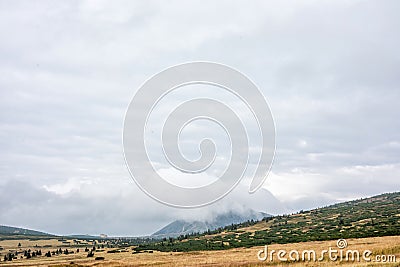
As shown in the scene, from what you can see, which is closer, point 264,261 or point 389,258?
point 389,258

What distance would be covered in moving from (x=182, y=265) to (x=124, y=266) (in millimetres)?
10569

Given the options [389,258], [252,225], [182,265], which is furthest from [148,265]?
[252,225]

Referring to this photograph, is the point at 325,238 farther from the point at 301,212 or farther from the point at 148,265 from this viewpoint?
the point at 301,212

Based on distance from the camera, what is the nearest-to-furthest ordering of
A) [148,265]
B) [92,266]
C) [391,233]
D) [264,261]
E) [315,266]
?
[315,266] < [264,261] < [148,265] < [92,266] < [391,233]

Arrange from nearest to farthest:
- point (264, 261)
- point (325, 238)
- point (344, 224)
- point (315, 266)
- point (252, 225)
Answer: point (315, 266), point (264, 261), point (325, 238), point (344, 224), point (252, 225)

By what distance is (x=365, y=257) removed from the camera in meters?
39.8

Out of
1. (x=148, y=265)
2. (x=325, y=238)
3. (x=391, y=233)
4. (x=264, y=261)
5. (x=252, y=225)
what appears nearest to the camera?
(x=264, y=261)

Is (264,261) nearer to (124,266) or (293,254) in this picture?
(293,254)

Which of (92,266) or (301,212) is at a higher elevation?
(301,212)

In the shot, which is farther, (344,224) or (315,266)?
(344,224)

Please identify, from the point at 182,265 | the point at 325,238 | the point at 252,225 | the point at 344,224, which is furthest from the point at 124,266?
the point at 252,225

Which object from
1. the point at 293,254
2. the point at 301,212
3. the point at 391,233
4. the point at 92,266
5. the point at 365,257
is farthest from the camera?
the point at 301,212

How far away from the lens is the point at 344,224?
4405 inches

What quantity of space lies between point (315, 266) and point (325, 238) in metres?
49.5
